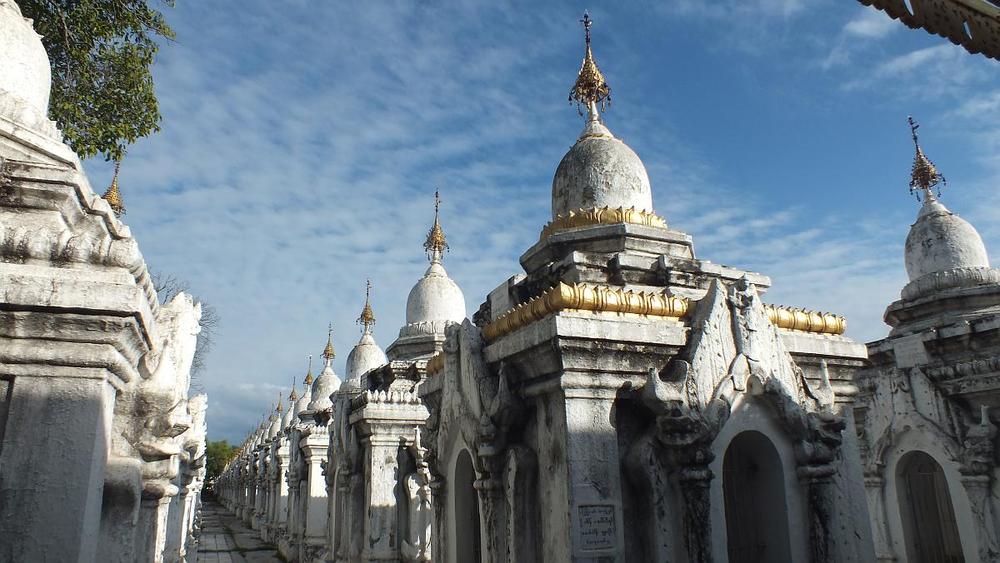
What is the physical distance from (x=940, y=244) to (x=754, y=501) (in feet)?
34.6

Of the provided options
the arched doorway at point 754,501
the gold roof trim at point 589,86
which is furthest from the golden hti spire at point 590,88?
the arched doorway at point 754,501

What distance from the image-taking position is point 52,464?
4.39 meters

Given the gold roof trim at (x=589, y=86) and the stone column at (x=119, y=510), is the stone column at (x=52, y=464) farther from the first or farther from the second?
the gold roof trim at (x=589, y=86)

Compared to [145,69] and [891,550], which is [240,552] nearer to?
[145,69]

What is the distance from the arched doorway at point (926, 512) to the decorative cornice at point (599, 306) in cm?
648

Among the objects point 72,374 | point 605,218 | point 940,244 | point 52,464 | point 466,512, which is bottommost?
point 466,512

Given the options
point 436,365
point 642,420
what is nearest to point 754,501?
point 642,420

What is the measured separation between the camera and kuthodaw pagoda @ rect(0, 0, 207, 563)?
→ 14.2 feet

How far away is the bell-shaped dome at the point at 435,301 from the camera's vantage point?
1888 centimetres

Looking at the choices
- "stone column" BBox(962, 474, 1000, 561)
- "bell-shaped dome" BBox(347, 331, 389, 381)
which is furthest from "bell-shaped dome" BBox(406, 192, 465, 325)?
"stone column" BBox(962, 474, 1000, 561)

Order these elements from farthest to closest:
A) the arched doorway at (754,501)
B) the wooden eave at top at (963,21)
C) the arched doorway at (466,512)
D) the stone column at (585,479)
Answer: the arched doorway at (466,512) < the arched doorway at (754,501) < the stone column at (585,479) < the wooden eave at top at (963,21)

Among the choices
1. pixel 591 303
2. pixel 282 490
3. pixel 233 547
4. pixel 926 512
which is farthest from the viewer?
pixel 233 547

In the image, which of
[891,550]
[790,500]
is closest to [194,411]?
[790,500]

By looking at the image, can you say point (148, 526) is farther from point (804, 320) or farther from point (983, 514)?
point (983, 514)
